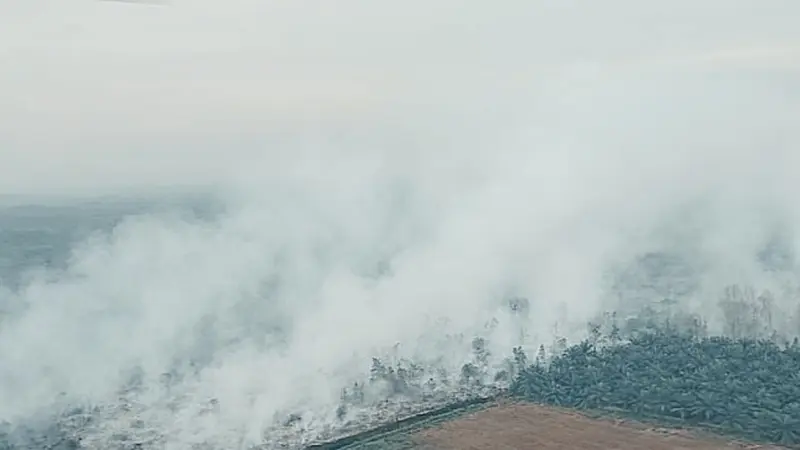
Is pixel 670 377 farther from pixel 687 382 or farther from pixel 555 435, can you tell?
pixel 555 435

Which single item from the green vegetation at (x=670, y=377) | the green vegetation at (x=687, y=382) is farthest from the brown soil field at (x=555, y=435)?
the green vegetation at (x=687, y=382)

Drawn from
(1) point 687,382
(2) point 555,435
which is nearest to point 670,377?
(1) point 687,382

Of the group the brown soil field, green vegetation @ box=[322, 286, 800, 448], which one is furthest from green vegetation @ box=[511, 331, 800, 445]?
the brown soil field

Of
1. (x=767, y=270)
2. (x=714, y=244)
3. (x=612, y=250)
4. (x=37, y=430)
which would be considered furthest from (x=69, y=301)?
(x=714, y=244)

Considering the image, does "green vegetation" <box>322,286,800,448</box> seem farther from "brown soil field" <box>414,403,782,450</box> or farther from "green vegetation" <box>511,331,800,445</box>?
"brown soil field" <box>414,403,782,450</box>

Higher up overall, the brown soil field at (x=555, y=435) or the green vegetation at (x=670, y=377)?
the green vegetation at (x=670, y=377)

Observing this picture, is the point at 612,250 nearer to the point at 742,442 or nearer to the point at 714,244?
the point at 714,244

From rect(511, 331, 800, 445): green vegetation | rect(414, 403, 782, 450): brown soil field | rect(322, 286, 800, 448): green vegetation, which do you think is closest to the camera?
rect(414, 403, 782, 450): brown soil field

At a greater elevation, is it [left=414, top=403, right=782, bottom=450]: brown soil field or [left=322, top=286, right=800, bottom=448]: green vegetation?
[left=322, top=286, right=800, bottom=448]: green vegetation

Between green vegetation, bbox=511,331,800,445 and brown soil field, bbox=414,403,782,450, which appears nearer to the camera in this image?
brown soil field, bbox=414,403,782,450

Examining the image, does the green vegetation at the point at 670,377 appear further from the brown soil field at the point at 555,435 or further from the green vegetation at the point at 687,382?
the brown soil field at the point at 555,435
